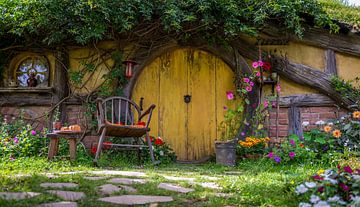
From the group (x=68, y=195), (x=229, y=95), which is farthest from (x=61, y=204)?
(x=229, y=95)

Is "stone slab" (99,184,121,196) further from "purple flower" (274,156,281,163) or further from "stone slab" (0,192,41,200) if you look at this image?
"purple flower" (274,156,281,163)

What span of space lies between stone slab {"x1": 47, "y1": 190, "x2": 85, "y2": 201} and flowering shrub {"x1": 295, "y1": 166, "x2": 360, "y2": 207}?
3.47ft


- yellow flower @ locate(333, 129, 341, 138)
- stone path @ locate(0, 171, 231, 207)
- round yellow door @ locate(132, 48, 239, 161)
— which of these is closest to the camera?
stone path @ locate(0, 171, 231, 207)

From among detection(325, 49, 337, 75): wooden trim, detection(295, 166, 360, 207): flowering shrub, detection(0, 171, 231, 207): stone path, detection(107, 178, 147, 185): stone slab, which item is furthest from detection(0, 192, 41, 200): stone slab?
detection(325, 49, 337, 75): wooden trim

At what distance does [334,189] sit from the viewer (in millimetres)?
1615

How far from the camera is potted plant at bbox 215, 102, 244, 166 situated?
13.0 feet

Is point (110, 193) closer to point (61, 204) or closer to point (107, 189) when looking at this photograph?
point (107, 189)

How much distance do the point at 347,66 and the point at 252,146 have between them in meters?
1.66

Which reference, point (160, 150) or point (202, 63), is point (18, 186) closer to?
point (160, 150)

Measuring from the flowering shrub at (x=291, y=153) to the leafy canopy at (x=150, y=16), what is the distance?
1.38 m

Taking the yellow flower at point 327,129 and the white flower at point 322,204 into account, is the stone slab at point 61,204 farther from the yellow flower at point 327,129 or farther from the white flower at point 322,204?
the yellow flower at point 327,129

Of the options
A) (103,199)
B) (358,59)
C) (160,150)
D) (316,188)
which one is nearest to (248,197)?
(316,188)

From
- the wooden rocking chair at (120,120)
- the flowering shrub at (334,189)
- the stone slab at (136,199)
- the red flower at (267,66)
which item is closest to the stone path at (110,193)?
the stone slab at (136,199)

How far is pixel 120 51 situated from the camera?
465 cm
